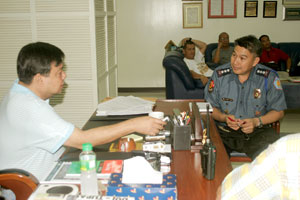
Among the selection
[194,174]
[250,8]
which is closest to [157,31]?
[250,8]

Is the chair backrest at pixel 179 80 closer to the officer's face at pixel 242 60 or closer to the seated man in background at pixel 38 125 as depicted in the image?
the officer's face at pixel 242 60

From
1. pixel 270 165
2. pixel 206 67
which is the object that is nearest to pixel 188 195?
pixel 270 165

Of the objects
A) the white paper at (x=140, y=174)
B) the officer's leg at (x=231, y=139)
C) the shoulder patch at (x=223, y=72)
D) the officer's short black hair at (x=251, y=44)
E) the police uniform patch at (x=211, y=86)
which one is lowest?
the officer's leg at (x=231, y=139)

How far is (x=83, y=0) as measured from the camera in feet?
11.0

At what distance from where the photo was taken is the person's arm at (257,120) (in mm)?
2482

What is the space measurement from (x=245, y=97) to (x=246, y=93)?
0.03m

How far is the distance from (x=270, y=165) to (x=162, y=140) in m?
0.79

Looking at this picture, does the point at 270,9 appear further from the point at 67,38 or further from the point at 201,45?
the point at 67,38

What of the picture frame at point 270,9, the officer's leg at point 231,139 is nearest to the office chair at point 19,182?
the officer's leg at point 231,139

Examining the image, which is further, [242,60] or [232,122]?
[242,60]

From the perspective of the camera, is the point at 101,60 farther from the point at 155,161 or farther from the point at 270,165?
the point at 270,165

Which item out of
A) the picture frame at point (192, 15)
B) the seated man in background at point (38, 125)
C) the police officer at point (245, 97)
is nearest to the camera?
the seated man in background at point (38, 125)

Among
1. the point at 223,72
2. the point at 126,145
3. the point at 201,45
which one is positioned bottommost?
the point at 126,145

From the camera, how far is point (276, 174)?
1.03 m
